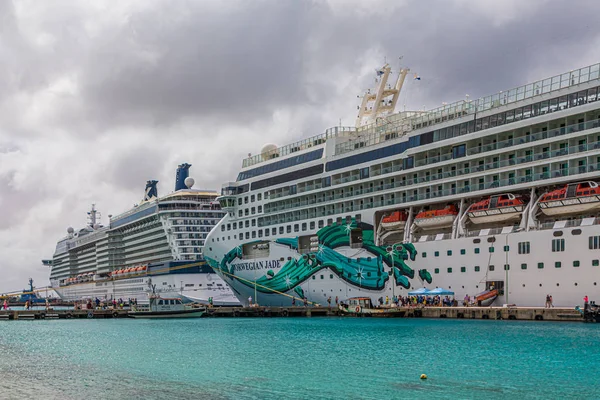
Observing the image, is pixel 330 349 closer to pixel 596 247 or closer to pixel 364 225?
pixel 596 247

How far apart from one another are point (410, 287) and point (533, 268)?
31.4 ft

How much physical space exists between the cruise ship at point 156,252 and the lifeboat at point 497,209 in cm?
4038

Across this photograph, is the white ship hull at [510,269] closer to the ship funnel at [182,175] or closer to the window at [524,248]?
the window at [524,248]

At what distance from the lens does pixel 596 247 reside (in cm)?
3881

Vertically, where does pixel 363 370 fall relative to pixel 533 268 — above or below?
below

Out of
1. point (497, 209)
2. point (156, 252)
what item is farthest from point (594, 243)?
point (156, 252)

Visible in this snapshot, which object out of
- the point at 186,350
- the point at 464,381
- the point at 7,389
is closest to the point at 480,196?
the point at 186,350

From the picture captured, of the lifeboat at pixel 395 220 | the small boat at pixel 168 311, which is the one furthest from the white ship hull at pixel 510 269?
the small boat at pixel 168 311

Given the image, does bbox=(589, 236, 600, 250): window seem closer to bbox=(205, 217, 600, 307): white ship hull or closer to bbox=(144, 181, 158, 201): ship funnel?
bbox=(205, 217, 600, 307): white ship hull

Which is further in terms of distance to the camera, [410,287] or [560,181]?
[410,287]

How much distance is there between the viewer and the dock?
40.4 metres

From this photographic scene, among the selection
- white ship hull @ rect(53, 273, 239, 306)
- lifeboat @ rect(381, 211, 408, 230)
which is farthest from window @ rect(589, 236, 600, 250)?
white ship hull @ rect(53, 273, 239, 306)

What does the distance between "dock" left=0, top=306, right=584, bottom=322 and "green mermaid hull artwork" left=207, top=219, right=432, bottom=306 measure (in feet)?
3.27

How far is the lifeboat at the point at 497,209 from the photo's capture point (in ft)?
142
